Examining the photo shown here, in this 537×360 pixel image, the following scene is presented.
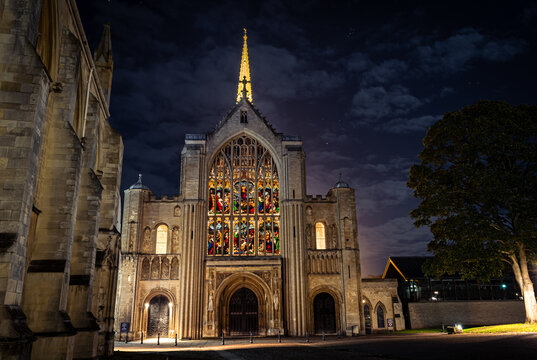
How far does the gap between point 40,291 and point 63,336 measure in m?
1.44

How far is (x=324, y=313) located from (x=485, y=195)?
16.0 m

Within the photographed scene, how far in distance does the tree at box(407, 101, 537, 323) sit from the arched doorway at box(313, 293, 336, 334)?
34.7 ft

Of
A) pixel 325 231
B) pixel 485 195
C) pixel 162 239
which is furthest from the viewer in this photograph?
pixel 325 231

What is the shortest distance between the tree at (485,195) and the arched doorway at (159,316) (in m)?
19.1

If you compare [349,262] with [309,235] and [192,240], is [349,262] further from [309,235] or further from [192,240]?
[192,240]

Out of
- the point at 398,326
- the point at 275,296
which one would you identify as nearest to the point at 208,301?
the point at 275,296

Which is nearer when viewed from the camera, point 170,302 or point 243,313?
point 170,302

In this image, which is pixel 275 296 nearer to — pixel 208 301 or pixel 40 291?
pixel 208 301

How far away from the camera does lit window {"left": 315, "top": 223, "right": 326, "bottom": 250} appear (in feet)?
113

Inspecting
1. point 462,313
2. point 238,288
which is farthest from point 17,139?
point 462,313

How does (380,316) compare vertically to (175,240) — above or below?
below

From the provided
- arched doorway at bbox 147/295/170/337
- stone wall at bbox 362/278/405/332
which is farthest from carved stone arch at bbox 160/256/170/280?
stone wall at bbox 362/278/405/332

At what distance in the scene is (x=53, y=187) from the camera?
13.1 metres

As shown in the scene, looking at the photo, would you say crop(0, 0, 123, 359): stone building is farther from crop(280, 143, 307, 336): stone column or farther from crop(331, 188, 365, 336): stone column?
crop(331, 188, 365, 336): stone column
